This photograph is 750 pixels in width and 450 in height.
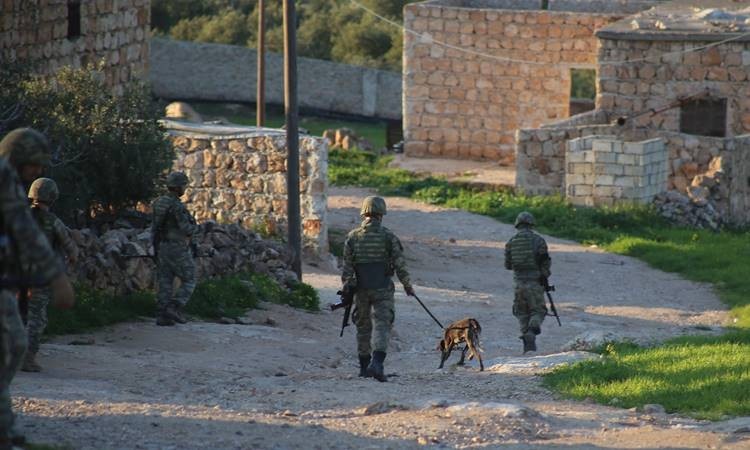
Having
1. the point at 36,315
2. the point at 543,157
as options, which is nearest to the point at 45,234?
the point at 36,315

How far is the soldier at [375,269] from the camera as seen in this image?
13.0m

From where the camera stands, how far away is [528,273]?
51.0 feet

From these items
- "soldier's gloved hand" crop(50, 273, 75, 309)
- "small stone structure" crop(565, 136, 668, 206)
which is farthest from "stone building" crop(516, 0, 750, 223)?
"soldier's gloved hand" crop(50, 273, 75, 309)

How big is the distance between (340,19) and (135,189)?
112 feet

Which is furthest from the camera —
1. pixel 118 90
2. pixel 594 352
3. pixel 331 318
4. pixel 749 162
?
pixel 749 162

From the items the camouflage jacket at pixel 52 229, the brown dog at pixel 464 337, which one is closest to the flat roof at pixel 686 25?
the brown dog at pixel 464 337

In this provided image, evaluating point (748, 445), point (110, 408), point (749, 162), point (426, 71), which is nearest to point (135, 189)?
point (110, 408)

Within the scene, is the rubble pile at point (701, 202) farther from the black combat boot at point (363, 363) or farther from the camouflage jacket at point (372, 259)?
the camouflage jacket at point (372, 259)

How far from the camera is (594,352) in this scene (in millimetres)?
14555

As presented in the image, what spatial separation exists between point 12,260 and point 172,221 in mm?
6082

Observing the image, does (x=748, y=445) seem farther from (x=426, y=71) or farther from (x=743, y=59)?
(x=426, y=71)

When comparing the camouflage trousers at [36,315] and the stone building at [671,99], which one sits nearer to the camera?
the camouflage trousers at [36,315]

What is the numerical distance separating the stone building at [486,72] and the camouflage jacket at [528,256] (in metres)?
16.4

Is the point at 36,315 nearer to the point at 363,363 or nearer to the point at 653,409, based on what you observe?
the point at 363,363
